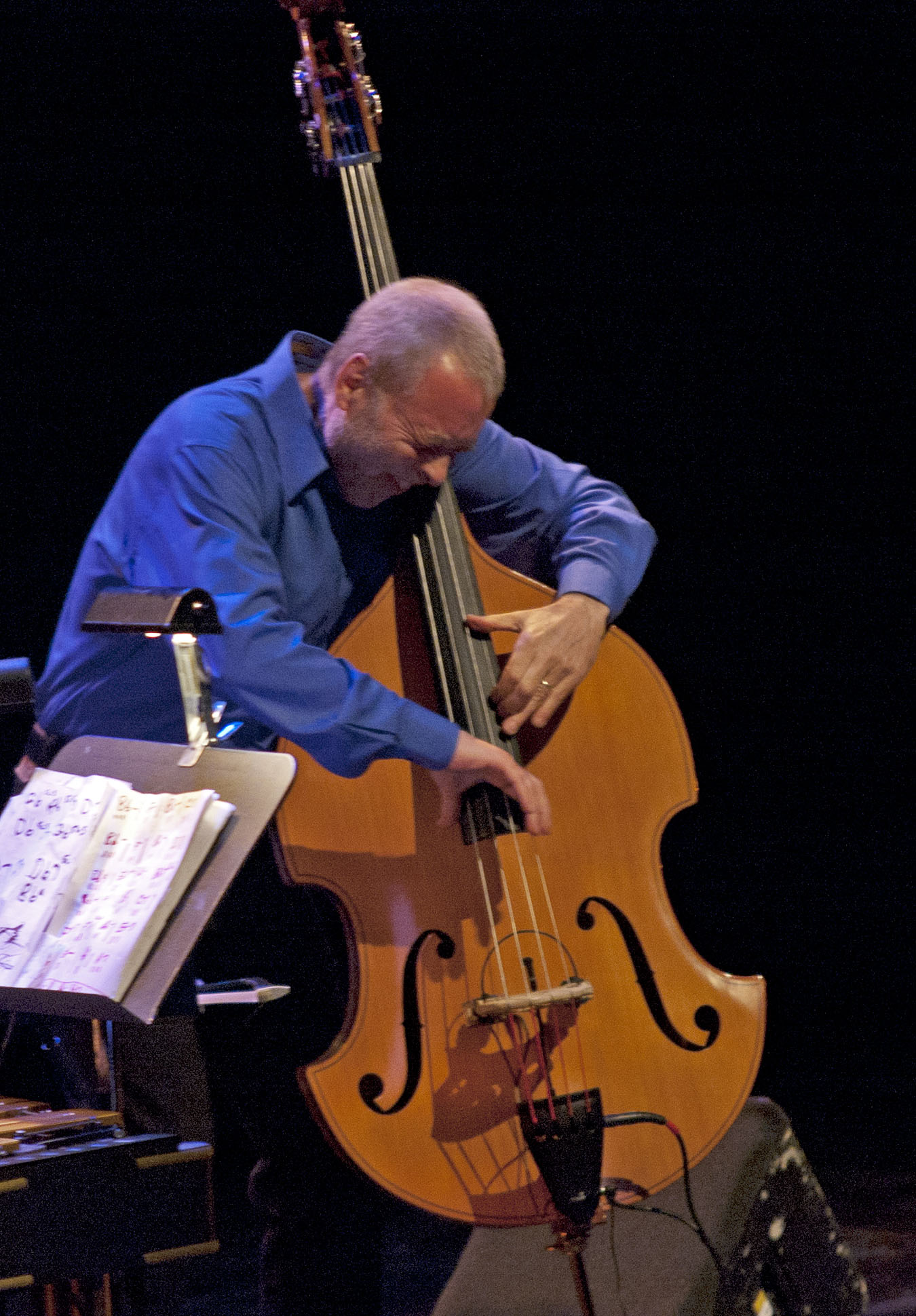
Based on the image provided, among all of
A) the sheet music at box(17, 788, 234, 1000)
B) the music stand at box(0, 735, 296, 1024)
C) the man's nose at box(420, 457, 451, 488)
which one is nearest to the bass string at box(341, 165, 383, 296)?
the man's nose at box(420, 457, 451, 488)

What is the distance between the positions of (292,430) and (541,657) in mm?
480

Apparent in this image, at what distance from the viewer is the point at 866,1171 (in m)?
2.70

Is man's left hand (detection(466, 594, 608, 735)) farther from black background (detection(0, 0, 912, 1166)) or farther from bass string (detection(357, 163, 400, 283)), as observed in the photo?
black background (detection(0, 0, 912, 1166))

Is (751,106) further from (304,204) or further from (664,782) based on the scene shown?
(664,782)

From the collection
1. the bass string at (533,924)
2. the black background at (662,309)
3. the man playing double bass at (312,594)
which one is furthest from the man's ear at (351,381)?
the black background at (662,309)

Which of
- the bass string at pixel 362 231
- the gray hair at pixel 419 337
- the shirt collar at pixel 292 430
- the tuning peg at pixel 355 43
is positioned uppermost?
the tuning peg at pixel 355 43

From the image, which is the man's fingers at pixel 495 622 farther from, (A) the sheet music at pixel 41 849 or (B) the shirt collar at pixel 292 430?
(A) the sheet music at pixel 41 849

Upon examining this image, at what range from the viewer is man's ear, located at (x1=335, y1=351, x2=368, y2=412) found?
1.73 metres

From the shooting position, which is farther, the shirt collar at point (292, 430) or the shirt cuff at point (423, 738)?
the shirt collar at point (292, 430)

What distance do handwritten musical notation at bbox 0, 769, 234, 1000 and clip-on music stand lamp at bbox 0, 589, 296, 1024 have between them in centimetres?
1

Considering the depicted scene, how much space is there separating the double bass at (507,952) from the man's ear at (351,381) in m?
0.18

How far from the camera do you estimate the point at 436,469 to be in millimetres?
1700

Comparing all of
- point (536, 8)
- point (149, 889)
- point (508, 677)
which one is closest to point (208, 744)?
point (149, 889)

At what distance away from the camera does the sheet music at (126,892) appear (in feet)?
3.36
